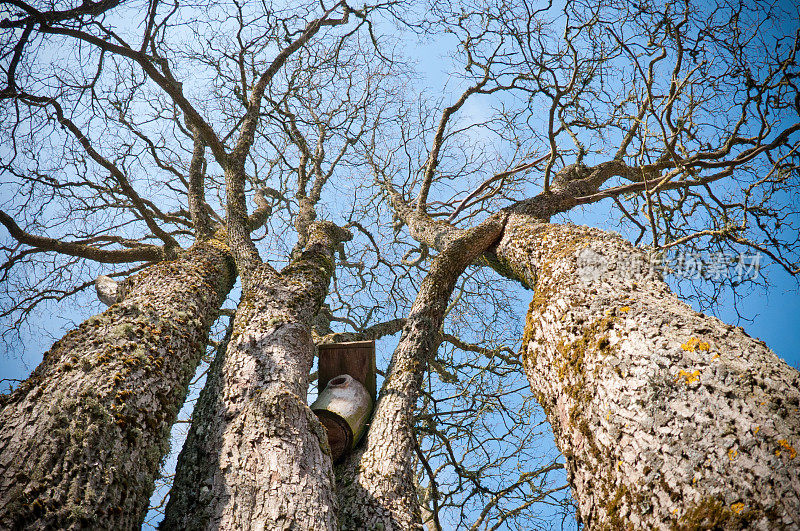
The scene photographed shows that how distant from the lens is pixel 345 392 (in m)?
3.20

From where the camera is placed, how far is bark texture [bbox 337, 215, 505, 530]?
2.26 metres

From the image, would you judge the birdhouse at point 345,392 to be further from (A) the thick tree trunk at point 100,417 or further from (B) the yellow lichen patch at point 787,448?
(B) the yellow lichen patch at point 787,448

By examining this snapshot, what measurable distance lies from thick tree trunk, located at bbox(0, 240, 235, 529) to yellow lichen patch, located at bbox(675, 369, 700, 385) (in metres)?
2.11

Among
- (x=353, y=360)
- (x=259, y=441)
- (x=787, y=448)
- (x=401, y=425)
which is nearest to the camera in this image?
(x=787, y=448)

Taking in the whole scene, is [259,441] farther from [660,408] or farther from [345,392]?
[660,408]

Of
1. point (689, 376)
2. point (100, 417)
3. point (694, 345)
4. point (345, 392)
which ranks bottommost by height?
point (100, 417)

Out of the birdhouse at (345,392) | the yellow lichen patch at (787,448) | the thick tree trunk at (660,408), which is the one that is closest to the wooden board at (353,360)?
the birdhouse at (345,392)

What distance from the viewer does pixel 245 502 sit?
1.85m

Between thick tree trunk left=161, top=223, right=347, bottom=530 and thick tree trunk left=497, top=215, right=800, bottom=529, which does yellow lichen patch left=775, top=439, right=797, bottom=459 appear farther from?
thick tree trunk left=161, top=223, right=347, bottom=530

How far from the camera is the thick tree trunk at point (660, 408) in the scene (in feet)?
3.51

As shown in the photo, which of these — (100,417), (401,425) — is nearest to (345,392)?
(401,425)

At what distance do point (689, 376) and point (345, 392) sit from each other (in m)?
2.36

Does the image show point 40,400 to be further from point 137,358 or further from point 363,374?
point 363,374

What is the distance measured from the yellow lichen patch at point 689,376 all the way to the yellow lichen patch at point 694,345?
0.31 ft
